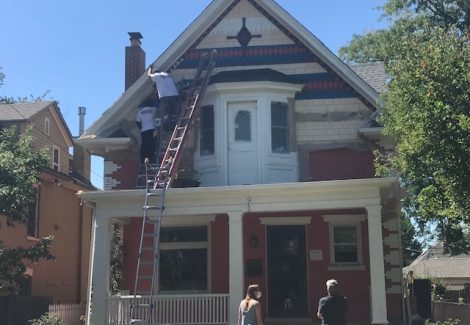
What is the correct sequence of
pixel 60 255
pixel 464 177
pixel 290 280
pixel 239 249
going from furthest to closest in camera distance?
1. pixel 60 255
2. pixel 290 280
3. pixel 239 249
4. pixel 464 177

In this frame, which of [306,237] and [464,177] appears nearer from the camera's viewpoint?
[464,177]

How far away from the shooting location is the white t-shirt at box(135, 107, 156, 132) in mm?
15797

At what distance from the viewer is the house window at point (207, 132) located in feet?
52.5

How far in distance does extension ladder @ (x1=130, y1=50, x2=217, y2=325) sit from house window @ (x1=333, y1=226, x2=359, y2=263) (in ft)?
14.8

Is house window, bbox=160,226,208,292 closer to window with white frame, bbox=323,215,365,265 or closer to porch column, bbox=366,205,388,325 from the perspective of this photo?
window with white frame, bbox=323,215,365,265

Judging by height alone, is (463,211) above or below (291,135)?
below

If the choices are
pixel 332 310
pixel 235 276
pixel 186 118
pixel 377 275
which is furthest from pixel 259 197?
pixel 332 310

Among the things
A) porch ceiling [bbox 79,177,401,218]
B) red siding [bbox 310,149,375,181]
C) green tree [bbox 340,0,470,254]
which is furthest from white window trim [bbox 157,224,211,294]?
green tree [bbox 340,0,470,254]

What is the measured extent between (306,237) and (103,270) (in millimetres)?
5139

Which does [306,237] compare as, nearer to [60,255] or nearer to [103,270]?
[103,270]

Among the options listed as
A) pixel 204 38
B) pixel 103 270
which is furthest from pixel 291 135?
pixel 103 270

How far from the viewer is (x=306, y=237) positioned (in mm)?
15766

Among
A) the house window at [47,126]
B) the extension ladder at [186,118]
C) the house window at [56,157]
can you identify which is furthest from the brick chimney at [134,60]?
the house window at [56,157]

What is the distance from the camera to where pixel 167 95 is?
15469mm
